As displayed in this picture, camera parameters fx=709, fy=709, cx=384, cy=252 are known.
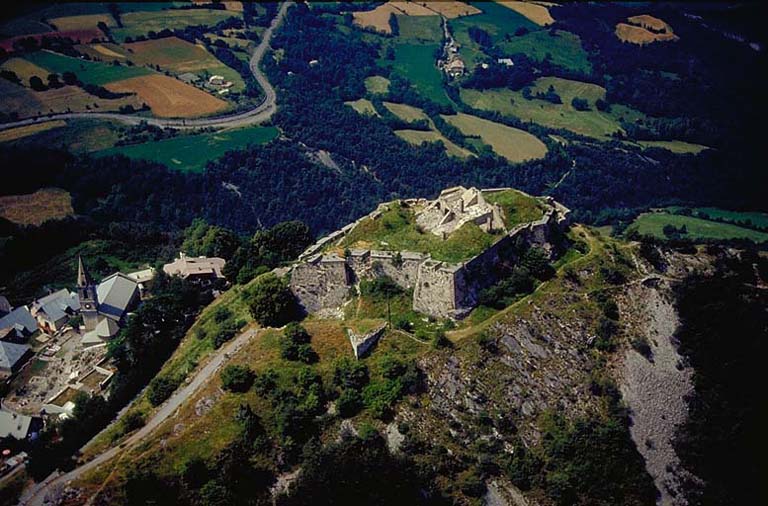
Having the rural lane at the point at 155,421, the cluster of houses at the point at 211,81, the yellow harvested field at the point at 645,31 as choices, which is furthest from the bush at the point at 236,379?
the yellow harvested field at the point at 645,31

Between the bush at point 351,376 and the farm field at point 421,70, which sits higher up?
the bush at point 351,376

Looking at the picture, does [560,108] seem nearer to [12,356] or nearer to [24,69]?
[24,69]

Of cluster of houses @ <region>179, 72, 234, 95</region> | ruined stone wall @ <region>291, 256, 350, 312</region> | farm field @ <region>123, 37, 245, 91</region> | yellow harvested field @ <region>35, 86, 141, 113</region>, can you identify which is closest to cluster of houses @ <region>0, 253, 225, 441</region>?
ruined stone wall @ <region>291, 256, 350, 312</region>

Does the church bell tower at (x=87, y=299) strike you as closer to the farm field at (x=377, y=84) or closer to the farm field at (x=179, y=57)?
the farm field at (x=179, y=57)

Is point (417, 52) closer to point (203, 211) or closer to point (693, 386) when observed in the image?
point (203, 211)

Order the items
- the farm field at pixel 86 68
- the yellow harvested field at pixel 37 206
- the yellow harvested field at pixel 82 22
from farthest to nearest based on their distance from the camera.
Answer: the yellow harvested field at pixel 82 22, the farm field at pixel 86 68, the yellow harvested field at pixel 37 206

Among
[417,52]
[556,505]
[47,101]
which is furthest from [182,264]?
[417,52]

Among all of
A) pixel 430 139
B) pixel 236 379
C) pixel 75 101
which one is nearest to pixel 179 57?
pixel 75 101
